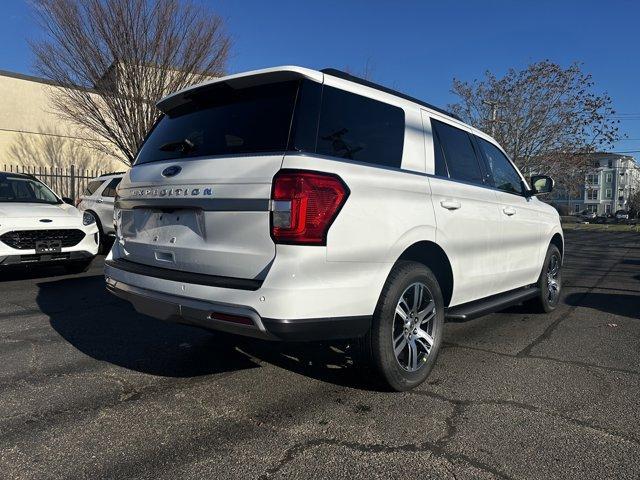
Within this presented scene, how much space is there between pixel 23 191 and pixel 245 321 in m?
6.93

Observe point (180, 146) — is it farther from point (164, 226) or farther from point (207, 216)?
point (207, 216)

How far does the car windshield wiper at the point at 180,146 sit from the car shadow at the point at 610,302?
5325 millimetres

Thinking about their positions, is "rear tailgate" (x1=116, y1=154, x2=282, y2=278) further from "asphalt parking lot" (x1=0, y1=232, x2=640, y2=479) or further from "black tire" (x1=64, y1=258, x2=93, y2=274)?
"black tire" (x1=64, y1=258, x2=93, y2=274)

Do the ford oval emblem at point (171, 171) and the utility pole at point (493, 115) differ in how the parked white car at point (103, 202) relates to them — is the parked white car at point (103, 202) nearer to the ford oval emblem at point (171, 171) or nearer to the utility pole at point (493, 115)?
the ford oval emblem at point (171, 171)

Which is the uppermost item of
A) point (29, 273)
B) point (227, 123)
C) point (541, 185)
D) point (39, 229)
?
point (227, 123)

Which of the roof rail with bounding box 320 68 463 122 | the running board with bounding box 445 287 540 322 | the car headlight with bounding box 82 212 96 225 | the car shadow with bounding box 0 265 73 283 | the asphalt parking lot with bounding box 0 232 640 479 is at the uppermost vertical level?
the roof rail with bounding box 320 68 463 122

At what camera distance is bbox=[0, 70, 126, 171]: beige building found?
71.4 ft

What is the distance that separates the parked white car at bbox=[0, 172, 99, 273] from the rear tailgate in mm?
4005

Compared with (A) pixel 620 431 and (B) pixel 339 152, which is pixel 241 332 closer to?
(B) pixel 339 152

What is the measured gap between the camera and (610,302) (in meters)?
6.61

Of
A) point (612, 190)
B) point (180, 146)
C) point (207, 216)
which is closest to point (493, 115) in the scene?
point (180, 146)

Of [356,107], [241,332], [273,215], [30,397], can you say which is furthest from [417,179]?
[30,397]

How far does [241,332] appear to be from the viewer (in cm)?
268

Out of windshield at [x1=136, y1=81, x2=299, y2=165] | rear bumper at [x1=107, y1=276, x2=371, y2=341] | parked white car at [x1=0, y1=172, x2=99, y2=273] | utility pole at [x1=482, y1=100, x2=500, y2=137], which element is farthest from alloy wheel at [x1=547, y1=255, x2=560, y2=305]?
utility pole at [x1=482, y1=100, x2=500, y2=137]
